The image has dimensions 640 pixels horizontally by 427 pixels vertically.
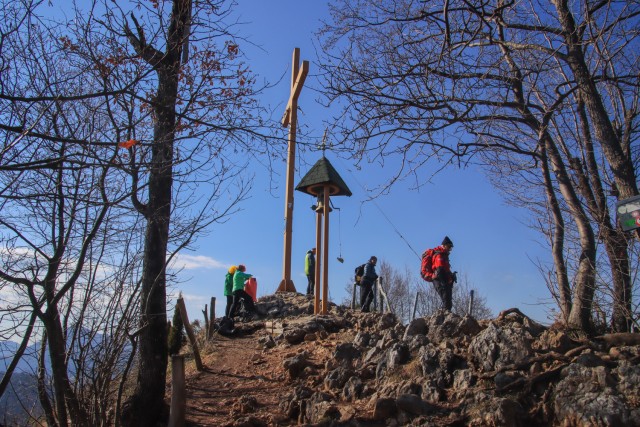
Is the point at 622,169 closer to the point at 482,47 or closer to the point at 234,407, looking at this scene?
the point at 482,47

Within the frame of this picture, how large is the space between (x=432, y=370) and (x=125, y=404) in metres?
4.02

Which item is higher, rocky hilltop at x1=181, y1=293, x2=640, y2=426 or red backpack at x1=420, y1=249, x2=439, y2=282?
red backpack at x1=420, y1=249, x2=439, y2=282

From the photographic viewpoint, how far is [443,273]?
9852 mm

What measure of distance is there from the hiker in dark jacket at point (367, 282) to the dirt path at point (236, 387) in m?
2.54

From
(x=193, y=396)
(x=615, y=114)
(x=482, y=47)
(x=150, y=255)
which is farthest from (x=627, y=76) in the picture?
(x=193, y=396)

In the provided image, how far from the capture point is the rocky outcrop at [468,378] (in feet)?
17.4

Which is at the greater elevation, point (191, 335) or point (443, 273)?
point (443, 273)

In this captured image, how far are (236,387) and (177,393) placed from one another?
1.78m

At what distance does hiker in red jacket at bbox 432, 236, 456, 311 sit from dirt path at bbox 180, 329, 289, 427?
3.04m

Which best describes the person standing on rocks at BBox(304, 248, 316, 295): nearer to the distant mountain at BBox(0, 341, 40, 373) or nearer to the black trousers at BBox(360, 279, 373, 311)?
the black trousers at BBox(360, 279, 373, 311)

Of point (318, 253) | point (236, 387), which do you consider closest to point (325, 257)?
point (318, 253)

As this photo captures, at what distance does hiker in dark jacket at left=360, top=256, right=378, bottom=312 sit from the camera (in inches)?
469

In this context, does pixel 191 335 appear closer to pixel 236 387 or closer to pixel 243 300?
pixel 236 387

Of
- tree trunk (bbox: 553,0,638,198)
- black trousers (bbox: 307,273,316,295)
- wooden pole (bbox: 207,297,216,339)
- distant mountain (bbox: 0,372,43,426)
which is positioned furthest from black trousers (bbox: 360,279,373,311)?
distant mountain (bbox: 0,372,43,426)
